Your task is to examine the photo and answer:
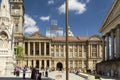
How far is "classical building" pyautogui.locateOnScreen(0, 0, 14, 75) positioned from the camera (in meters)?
52.5

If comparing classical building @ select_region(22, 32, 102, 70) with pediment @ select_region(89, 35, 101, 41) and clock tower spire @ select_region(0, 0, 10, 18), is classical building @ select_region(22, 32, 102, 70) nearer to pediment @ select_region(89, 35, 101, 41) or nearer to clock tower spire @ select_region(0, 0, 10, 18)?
pediment @ select_region(89, 35, 101, 41)

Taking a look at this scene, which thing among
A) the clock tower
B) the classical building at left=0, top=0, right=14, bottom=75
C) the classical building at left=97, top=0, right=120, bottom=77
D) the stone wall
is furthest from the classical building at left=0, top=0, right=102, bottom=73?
the classical building at left=0, top=0, right=14, bottom=75

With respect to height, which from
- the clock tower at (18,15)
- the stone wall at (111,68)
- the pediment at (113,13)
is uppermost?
the clock tower at (18,15)

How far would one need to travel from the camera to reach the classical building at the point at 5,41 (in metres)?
52.5

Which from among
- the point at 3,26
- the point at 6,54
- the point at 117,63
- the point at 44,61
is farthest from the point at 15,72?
the point at 44,61

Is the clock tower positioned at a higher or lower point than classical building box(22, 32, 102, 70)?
higher

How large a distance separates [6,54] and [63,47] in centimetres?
7270

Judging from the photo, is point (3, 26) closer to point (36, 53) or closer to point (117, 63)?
point (117, 63)

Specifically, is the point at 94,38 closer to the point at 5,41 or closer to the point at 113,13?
the point at 113,13

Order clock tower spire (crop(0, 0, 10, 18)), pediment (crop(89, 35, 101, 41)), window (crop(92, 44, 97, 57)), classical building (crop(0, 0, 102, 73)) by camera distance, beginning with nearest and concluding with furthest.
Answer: clock tower spire (crop(0, 0, 10, 18)) < classical building (crop(0, 0, 102, 73)) < pediment (crop(89, 35, 101, 41)) < window (crop(92, 44, 97, 57))

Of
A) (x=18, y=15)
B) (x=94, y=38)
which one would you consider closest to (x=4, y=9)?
(x=18, y=15)

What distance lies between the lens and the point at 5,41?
55.2 m

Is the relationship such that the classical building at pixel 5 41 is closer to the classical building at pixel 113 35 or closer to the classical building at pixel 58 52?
the classical building at pixel 113 35

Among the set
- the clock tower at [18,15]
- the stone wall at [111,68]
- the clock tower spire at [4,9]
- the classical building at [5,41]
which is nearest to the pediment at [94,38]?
the clock tower at [18,15]
